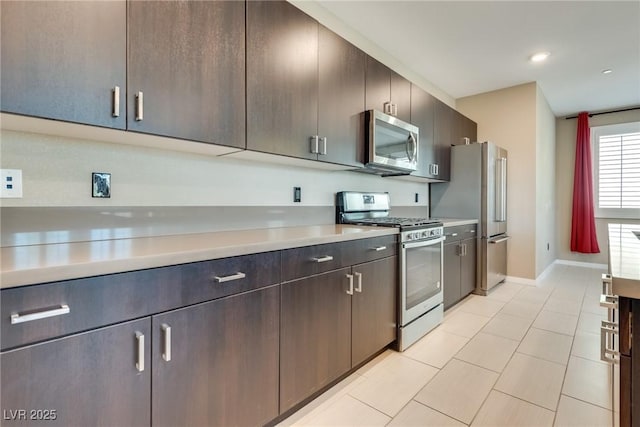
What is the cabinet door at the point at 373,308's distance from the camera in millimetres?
1777

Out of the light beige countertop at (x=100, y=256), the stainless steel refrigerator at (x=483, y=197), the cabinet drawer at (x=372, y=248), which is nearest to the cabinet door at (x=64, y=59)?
the light beige countertop at (x=100, y=256)

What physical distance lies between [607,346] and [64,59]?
6.21ft

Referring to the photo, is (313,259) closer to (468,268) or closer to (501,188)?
(468,268)

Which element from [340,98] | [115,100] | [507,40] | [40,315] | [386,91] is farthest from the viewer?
[507,40]

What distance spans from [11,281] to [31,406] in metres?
0.34

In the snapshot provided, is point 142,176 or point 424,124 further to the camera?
point 424,124

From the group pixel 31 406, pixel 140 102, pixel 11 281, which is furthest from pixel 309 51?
pixel 31 406

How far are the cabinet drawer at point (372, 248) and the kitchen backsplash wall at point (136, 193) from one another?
582 millimetres

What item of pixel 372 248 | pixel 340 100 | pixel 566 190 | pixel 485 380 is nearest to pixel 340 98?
pixel 340 100

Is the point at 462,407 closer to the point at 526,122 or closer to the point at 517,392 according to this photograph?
the point at 517,392

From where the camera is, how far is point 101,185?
133cm

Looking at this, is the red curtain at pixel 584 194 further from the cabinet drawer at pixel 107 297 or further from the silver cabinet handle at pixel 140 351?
the silver cabinet handle at pixel 140 351

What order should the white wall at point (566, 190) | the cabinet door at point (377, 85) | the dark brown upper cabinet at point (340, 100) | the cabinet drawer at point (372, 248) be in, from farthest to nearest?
1. the white wall at point (566, 190)
2. the cabinet door at point (377, 85)
3. the dark brown upper cabinet at point (340, 100)
4. the cabinet drawer at point (372, 248)

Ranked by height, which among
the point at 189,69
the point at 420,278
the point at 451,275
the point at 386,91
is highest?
the point at 386,91
